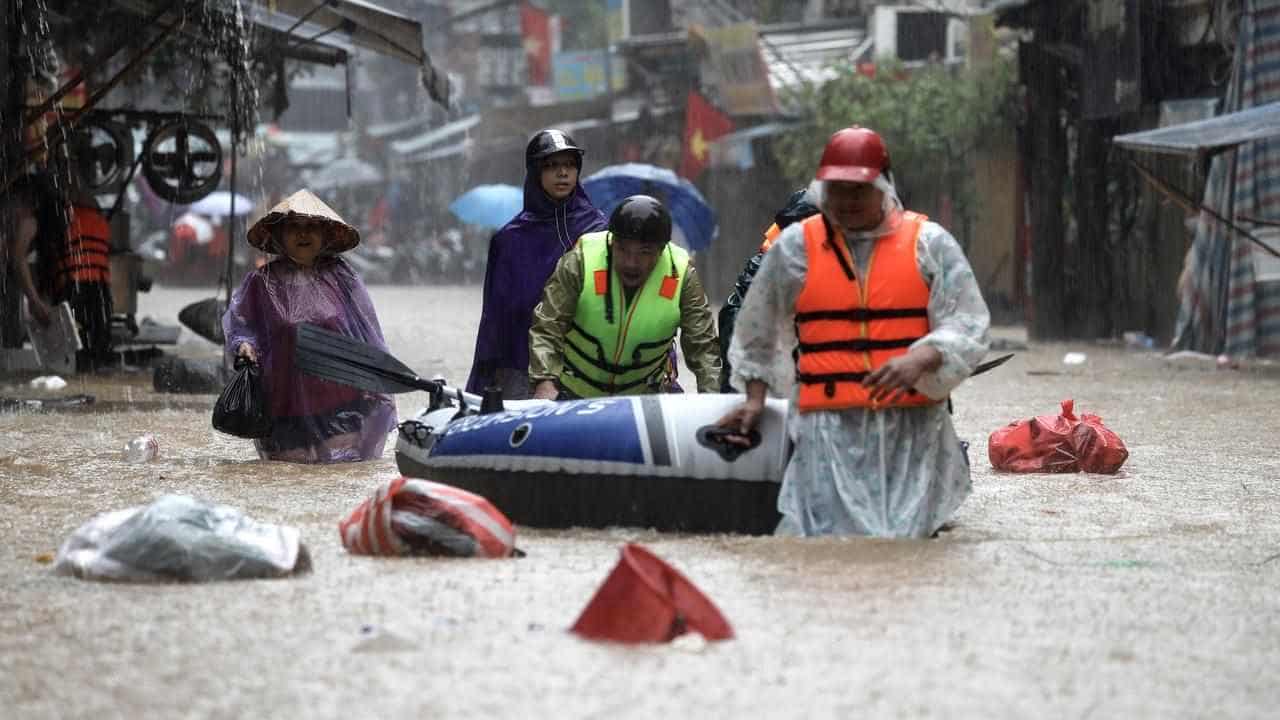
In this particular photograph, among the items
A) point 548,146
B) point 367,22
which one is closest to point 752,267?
point 548,146

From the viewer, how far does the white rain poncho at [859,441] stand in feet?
19.7

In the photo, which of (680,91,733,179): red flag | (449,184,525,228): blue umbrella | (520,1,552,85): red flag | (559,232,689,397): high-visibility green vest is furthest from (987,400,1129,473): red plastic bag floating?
(520,1,552,85): red flag

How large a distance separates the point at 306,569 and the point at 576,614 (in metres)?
1.07

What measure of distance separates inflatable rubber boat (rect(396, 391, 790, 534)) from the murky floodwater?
12cm

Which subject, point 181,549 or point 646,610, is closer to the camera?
point 646,610

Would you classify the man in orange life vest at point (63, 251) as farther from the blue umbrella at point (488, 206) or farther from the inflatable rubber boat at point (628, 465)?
the blue umbrella at point (488, 206)

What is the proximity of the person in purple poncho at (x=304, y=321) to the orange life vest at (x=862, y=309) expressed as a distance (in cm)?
335

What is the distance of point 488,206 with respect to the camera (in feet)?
92.1

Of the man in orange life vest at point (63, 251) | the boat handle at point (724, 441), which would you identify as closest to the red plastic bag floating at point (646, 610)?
the boat handle at point (724, 441)

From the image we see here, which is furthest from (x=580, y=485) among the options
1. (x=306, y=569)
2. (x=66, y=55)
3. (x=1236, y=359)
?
(x=66, y=55)

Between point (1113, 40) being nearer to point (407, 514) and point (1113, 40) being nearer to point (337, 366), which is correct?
point (337, 366)

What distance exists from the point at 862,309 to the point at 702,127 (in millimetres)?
27701

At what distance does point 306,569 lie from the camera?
5523 mm

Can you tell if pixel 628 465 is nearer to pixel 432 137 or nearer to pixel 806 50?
pixel 806 50
